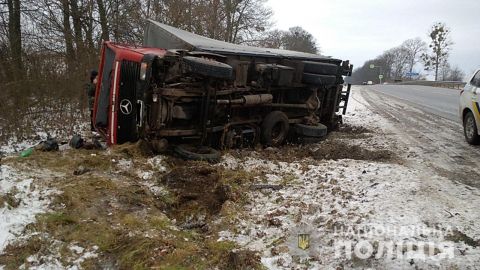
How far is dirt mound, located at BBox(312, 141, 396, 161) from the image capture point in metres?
7.19

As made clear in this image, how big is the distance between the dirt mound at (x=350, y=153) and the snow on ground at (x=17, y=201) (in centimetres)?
450

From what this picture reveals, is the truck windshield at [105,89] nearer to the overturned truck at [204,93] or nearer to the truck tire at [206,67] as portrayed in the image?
the overturned truck at [204,93]

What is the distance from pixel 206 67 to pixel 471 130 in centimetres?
562

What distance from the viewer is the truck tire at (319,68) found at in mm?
8812

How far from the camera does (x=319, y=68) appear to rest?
9023 mm

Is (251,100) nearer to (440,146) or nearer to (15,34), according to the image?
(440,146)

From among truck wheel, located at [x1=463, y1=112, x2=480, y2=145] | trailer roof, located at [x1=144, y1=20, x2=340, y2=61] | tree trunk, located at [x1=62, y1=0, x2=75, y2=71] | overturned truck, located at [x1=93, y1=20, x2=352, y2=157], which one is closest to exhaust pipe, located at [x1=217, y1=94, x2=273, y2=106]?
overturned truck, located at [x1=93, y1=20, x2=352, y2=157]

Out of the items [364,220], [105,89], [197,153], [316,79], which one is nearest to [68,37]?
[105,89]

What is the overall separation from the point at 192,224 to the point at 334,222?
4.89 ft

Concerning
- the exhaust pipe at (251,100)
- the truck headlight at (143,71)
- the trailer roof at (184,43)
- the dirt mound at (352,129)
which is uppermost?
the trailer roof at (184,43)

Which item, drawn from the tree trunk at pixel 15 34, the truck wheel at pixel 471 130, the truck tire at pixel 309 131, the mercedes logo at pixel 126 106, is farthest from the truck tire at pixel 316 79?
the tree trunk at pixel 15 34

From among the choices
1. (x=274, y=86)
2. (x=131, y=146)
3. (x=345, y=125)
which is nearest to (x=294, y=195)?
(x=131, y=146)

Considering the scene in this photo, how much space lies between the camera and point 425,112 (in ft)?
47.8

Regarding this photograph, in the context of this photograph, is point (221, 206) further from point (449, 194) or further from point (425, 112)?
point (425, 112)
